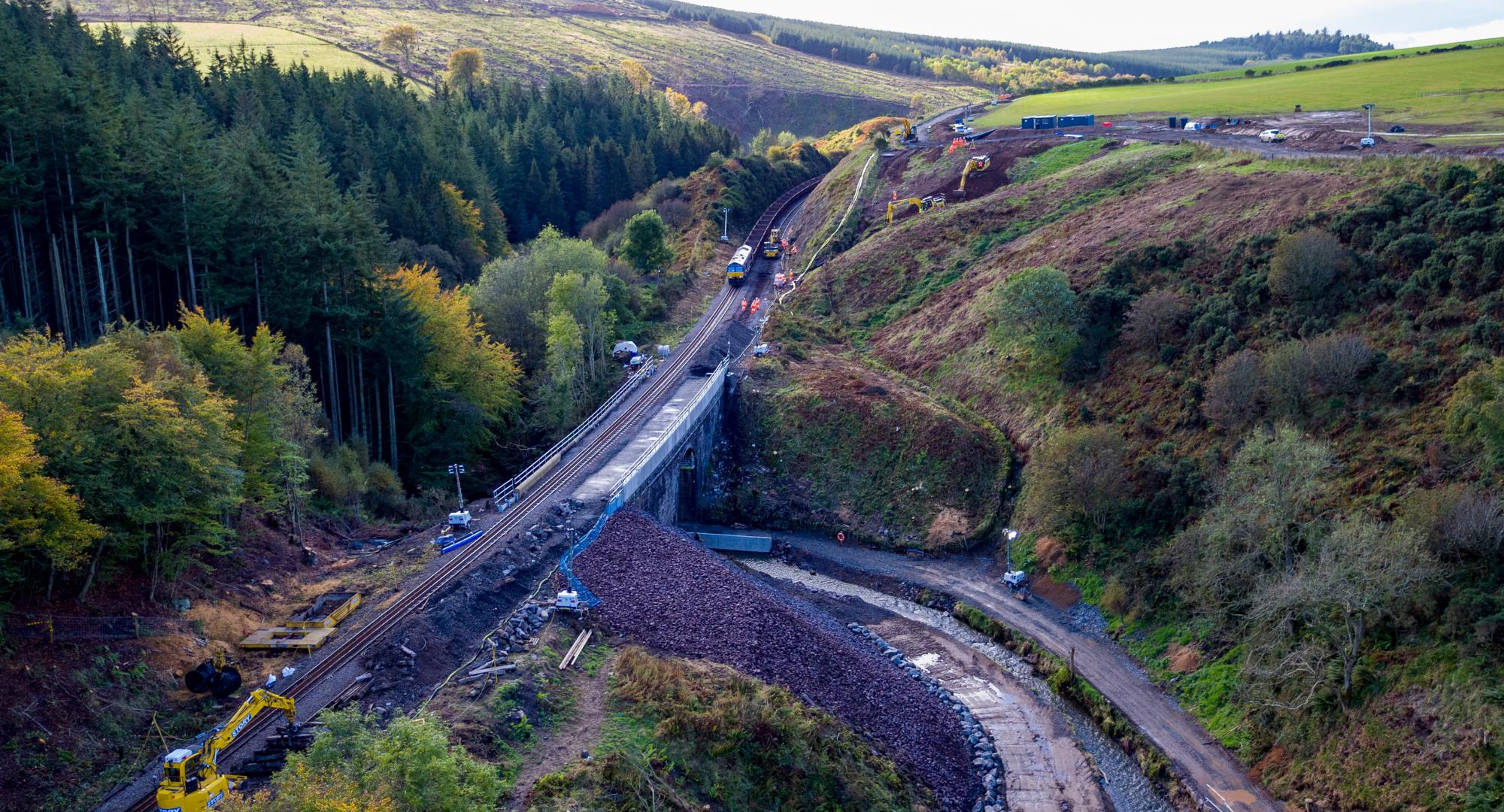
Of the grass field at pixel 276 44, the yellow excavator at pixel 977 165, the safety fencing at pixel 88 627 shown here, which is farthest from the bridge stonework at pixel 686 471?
the grass field at pixel 276 44

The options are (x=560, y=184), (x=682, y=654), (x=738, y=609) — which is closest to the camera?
(x=682, y=654)

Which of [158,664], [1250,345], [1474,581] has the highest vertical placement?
[1250,345]

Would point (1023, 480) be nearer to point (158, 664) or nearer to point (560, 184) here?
point (158, 664)

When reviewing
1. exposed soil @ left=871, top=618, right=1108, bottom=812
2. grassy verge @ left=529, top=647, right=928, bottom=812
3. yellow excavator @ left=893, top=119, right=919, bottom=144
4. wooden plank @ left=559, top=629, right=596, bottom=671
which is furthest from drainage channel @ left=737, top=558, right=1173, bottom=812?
yellow excavator @ left=893, top=119, right=919, bottom=144

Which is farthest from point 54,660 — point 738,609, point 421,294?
point 421,294

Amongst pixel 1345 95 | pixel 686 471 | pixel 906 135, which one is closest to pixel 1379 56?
pixel 1345 95

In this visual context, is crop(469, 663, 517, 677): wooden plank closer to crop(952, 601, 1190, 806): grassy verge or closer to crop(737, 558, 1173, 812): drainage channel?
→ crop(737, 558, 1173, 812): drainage channel

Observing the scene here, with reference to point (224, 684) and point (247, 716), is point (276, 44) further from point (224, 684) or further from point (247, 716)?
point (247, 716)
